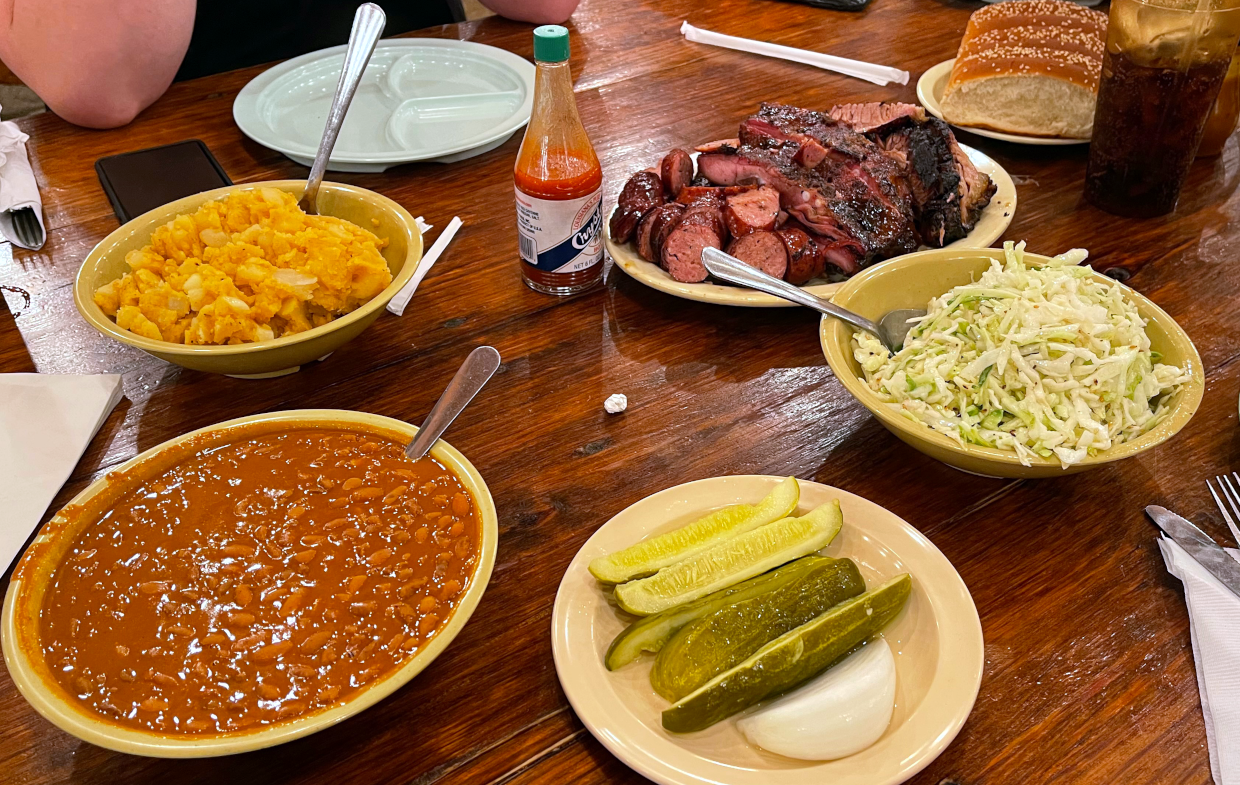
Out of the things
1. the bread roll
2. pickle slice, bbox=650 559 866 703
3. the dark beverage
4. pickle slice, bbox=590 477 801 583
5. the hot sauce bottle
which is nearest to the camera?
pickle slice, bbox=650 559 866 703

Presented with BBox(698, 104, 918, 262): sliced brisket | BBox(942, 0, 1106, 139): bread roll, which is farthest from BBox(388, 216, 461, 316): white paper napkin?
BBox(942, 0, 1106, 139): bread roll

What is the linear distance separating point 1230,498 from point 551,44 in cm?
133

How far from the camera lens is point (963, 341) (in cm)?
151

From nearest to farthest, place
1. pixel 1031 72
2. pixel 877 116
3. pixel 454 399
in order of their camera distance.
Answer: pixel 454 399 < pixel 877 116 < pixel 1031 72

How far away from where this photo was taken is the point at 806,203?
1864 mm

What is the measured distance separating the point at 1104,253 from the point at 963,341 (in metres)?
0.76

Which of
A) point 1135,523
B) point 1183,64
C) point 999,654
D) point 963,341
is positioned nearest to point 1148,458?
point 1135,523

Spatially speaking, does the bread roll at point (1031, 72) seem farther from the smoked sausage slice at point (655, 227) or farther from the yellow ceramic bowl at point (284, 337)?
the yellow ceramic bowl at point (284, 337)

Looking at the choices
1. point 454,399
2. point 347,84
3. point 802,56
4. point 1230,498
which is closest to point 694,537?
point 454,399

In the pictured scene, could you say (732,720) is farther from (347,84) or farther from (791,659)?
(347,84)

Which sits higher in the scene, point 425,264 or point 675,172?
point 675,172

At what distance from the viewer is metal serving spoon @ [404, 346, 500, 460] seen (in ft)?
4.26

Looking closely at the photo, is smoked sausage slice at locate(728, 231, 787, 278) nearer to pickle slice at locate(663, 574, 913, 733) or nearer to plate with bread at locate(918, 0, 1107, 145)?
pickle slice at locate(663, 574, 913, 733)

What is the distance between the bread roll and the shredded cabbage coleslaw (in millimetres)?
955
